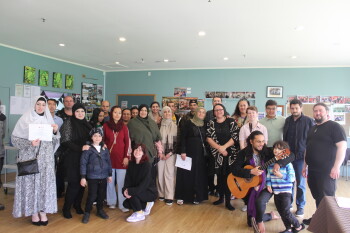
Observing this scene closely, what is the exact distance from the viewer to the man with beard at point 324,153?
112 inches

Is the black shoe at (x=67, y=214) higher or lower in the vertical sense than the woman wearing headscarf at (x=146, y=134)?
lower

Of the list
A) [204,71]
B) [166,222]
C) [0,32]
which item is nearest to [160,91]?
[204,71]

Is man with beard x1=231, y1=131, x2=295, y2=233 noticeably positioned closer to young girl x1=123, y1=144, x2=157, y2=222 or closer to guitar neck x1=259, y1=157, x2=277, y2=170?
guitar neck x1=259, y1=157, x2=277, y2=170

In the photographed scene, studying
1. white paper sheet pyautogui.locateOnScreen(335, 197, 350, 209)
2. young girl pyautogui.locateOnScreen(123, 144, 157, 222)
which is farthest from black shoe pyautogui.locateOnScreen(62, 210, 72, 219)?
white paper sheet pyautogui.locateOnScreen(335, 197, 350, 209)

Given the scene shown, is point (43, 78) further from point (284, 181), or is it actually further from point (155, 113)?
point (284, 181)

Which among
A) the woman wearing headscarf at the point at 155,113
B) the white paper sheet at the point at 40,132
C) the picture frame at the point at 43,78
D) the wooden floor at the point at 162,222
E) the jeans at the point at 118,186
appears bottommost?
the wooden floor at the point at 162,222

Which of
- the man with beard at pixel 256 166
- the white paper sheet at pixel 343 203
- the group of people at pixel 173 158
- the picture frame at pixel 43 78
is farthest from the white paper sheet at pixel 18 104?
the white paper sheet at pixel 343 203

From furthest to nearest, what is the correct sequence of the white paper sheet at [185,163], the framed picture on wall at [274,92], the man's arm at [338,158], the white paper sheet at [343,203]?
the framed picture on wall at [274,92], the white paper sheet at [185,163], the man's arm at [338,158], the white paper sheet at [343,203]

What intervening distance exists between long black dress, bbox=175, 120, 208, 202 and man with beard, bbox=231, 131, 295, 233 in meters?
0.80

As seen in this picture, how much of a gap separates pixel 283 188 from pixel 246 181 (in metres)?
0.42

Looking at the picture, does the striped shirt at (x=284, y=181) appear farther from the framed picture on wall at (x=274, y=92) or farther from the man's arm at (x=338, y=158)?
the framed picture on wall at (x=274, y=92)

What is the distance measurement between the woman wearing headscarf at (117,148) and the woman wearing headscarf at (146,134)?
0.54 ft

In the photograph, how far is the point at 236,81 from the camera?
24.8ft

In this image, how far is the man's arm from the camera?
282cm
